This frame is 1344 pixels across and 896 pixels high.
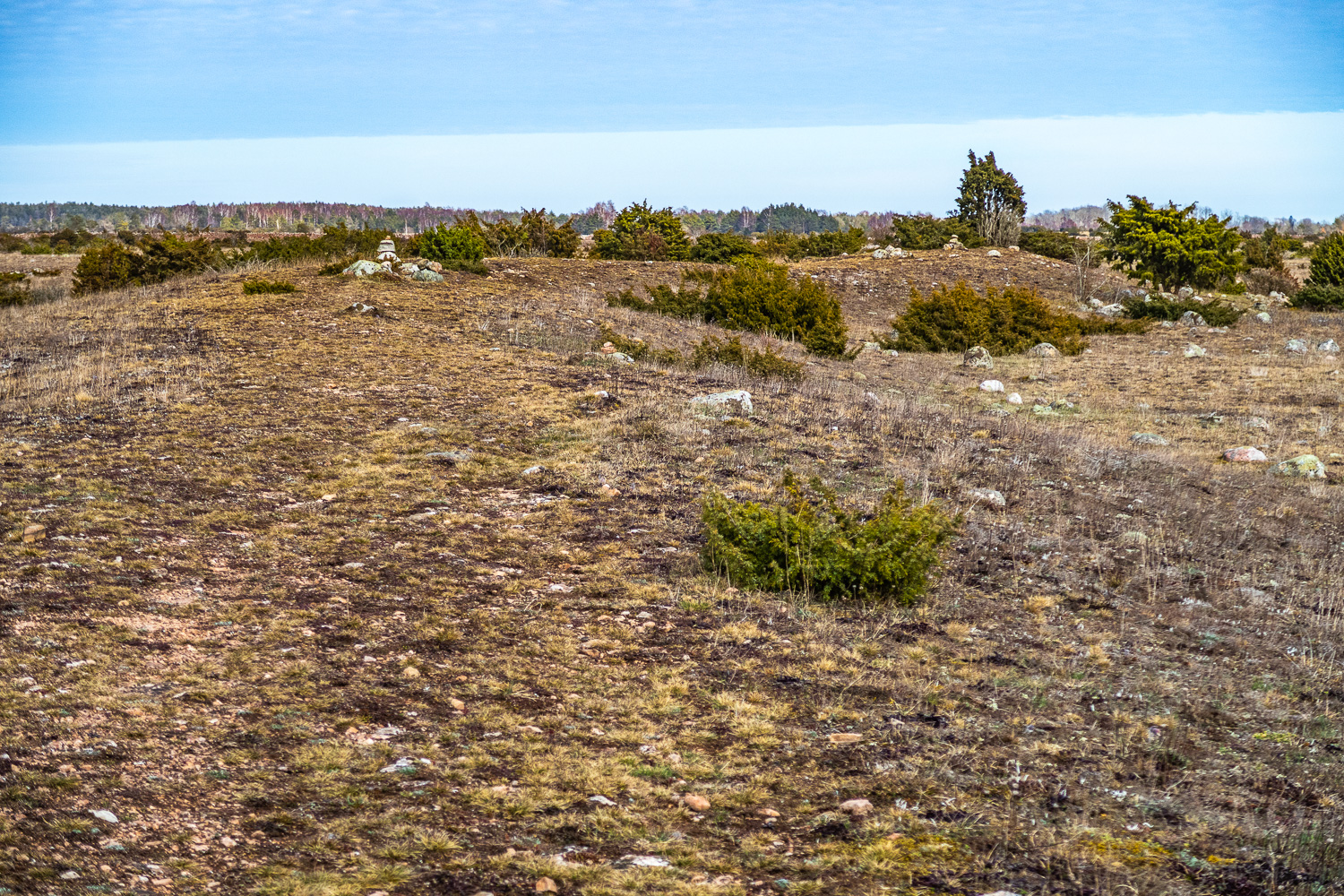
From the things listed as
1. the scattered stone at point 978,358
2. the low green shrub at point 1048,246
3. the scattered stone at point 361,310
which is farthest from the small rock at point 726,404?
the low green shrub at point 1048,246

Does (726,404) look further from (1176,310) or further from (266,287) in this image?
(1176,310)

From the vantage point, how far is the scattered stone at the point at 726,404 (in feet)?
33.0

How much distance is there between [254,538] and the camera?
649cm

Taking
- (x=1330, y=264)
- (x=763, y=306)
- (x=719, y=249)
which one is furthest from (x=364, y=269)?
(x=1330, y=264)

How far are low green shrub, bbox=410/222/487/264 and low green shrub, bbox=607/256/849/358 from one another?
10.9 ft

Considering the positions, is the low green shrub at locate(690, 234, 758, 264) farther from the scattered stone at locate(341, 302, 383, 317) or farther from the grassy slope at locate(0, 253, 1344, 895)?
the grassy slope at locate(0, 253, 1344, 895)

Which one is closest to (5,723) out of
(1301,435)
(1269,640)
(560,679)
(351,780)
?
(351,780)

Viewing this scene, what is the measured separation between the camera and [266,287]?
Answer: 15.4 metres

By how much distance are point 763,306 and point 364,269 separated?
725cm

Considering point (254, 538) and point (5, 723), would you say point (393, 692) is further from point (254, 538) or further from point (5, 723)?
point (254, 538)

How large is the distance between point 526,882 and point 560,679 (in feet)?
5.31

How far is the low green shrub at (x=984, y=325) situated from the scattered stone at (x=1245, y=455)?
781 cm

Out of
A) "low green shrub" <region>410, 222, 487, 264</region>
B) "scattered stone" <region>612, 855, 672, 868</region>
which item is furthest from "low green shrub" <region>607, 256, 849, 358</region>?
"scattered stone" <region>612, 855, 672, 868</region>

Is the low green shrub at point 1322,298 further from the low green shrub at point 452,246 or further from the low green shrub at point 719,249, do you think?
the low green shrub at point 452,246
